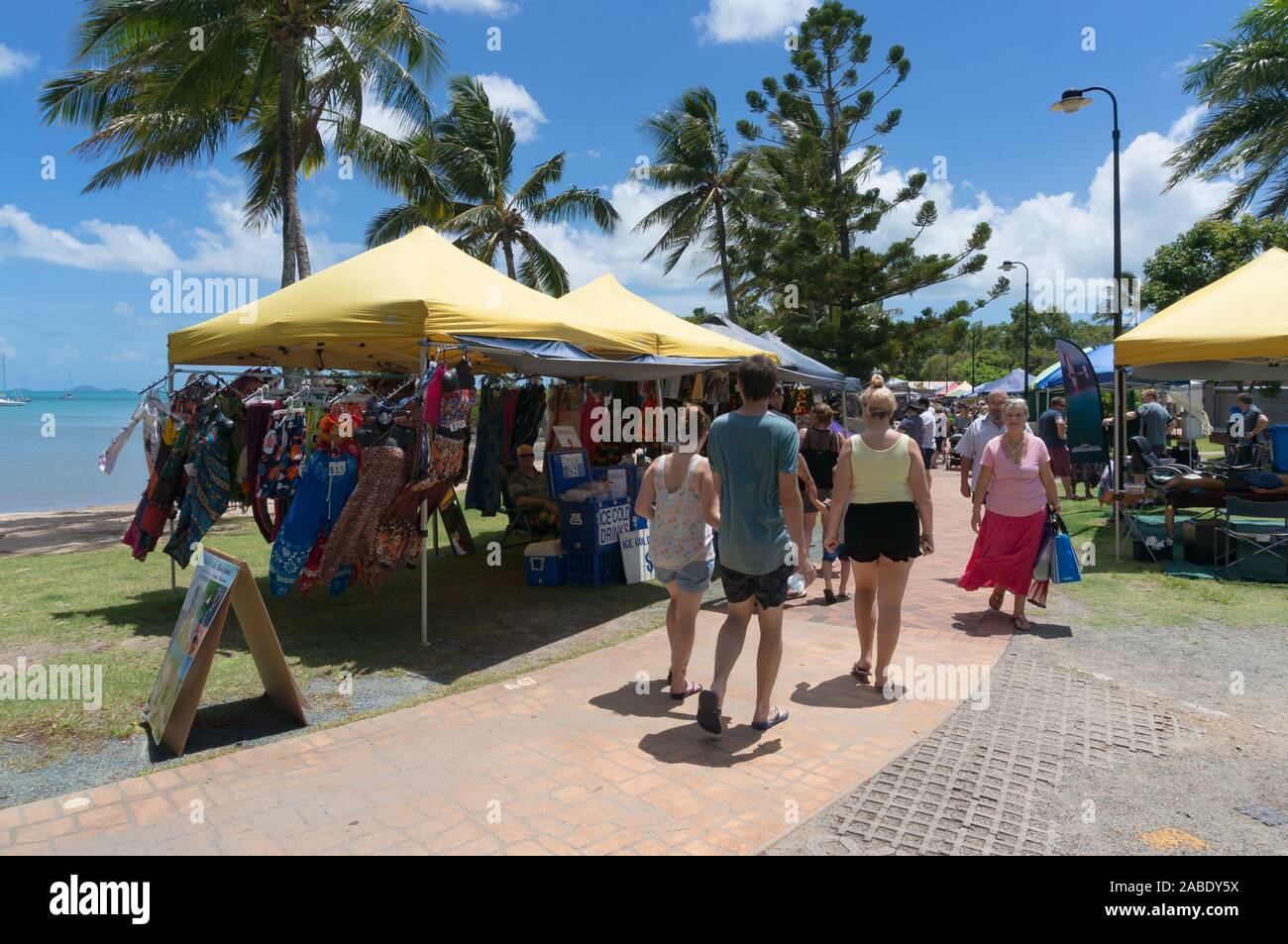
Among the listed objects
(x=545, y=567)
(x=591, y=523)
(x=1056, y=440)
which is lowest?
(x=545, y=567)

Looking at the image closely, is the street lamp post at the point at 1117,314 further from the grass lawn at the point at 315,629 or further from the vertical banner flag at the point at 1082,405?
the grass lawn at the point at 315,629

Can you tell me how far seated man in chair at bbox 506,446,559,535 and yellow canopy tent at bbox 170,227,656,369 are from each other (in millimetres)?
2223

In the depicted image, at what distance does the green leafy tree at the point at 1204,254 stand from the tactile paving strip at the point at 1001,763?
2282 cm

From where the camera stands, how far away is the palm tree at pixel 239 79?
12117 millimetres

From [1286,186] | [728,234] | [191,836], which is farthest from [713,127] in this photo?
[191,836]

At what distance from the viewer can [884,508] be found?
445cm

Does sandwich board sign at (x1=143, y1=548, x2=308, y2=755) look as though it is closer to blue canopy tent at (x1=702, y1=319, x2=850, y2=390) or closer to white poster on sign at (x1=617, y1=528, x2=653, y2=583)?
white poster on sign at (x1=617, y1=528, x2=653, y2=583)

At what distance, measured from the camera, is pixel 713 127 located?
28.3 m

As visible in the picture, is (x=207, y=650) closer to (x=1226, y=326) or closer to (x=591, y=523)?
(x=591, y=523)

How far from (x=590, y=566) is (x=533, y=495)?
1.91m

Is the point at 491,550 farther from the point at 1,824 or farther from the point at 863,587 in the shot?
the point at 1,824

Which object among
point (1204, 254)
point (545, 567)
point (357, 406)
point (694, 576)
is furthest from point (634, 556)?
point (1204, 254)

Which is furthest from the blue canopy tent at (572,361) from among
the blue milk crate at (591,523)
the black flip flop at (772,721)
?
the black flip flop at (772,721)

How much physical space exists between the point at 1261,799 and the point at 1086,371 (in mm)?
7987
